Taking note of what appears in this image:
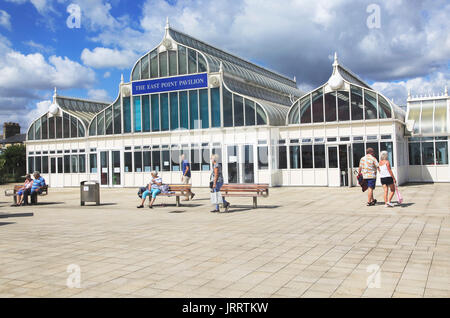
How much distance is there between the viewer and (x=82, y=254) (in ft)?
24.9

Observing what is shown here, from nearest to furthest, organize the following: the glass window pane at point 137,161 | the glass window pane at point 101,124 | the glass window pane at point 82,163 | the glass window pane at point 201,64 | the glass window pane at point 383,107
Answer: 1. the glass window pane at point 383,107
2. the glass window pane at point 201,64
3. the glass window pane at point 137,161
4. the glass window pane at point 101,124
5. the glass window pane at point 82,163

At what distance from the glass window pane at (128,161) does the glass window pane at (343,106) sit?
1359cm

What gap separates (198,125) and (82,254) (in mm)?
19720

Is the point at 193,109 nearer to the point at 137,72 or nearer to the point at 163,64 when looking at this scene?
the point at 163,64

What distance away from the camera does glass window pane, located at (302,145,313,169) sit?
953 inches

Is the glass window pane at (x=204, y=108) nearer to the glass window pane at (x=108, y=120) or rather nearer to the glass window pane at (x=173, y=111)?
the glass window pane at (x=173, y=111)

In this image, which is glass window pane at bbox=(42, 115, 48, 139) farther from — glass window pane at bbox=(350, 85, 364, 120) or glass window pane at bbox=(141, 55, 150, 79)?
glass window pane at bbox=(350, 85, 364, 120)

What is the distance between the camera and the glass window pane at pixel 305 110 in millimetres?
24609

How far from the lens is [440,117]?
25516 mm

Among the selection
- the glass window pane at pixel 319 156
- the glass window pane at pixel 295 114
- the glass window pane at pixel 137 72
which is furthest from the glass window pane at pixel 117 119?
the glass window pane at pixel 319 156

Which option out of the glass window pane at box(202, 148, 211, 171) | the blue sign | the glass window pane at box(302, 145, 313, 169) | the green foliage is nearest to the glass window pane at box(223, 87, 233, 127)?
the blue sign

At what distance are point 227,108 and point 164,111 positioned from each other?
Answer: 4.41m

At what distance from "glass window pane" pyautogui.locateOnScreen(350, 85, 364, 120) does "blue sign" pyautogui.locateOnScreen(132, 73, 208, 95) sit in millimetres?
8618
